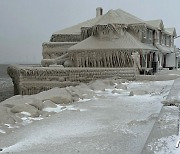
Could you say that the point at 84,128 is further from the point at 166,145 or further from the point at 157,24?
the point at 157,24

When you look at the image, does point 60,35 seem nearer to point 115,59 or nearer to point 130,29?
point 130,29

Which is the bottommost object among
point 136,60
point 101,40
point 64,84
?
point 64,84

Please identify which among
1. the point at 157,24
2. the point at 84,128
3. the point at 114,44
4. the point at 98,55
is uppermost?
the point at 157,24

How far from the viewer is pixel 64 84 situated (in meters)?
17.1

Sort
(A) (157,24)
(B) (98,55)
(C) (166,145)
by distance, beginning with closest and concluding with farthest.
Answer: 1. (C) (166,145)
2. (B) (98,55)
3. (A) (157,24)

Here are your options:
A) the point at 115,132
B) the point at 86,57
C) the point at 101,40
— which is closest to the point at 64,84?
the point at 86,57

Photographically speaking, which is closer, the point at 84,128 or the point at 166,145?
the point at 166,145

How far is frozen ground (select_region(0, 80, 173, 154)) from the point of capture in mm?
4531

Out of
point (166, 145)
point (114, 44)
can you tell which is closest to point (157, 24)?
point (114, 44)

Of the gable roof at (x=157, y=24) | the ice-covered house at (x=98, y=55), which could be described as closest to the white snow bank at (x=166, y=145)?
the ice-covered house at (x=98, y=55)

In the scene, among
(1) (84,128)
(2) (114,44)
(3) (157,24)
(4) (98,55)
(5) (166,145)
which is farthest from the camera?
(3) (157,24)

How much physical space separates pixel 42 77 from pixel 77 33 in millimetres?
15303

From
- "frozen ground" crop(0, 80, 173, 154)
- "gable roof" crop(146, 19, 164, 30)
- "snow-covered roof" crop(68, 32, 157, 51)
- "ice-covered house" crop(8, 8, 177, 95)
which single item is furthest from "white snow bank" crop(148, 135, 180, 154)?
"gable roof" crop(146, 19, 164, 30)

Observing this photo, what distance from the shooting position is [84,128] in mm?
→ 5668
